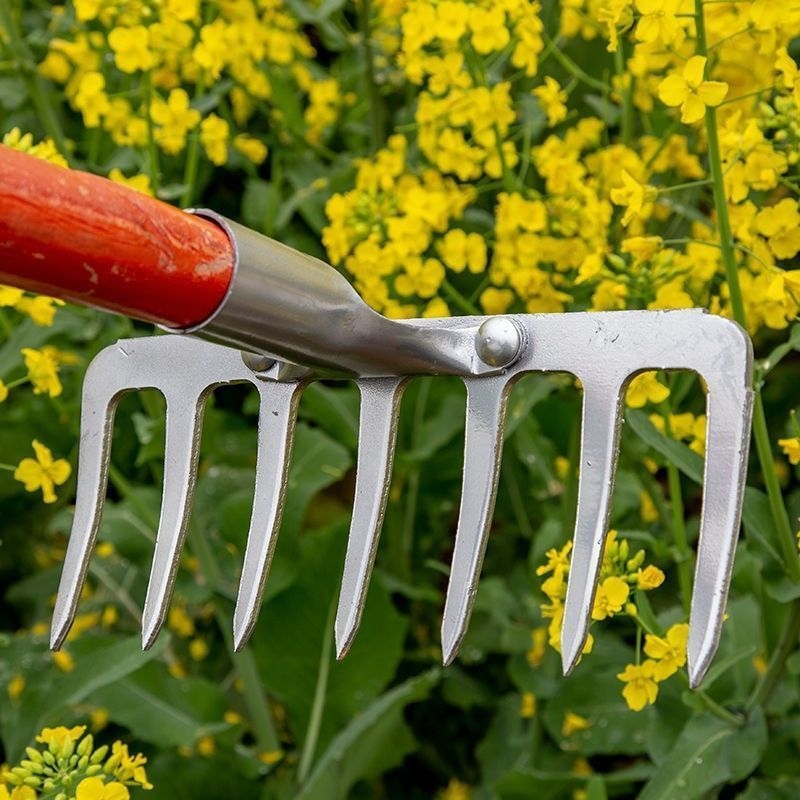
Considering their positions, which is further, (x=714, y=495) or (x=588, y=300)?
Result: (x=588, y=300)

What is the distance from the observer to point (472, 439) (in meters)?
0.79

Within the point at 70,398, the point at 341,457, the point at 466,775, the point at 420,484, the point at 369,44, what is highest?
the point at 369,44

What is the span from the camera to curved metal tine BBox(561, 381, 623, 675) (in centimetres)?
73

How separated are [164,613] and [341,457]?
718 millimetres

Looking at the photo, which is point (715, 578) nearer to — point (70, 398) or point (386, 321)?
point (386, 321)

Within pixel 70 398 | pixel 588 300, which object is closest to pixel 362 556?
pixel 588 300

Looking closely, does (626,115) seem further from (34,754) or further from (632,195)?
(34,754)

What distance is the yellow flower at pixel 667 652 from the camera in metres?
0.95

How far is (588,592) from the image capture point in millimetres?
735

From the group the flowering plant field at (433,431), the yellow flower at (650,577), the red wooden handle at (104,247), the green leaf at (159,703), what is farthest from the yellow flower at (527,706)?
the red wooden handle at (104,247)

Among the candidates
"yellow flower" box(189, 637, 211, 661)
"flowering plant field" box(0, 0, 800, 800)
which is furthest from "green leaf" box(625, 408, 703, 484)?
"yellow flower" box(189, 637, 211, 661)

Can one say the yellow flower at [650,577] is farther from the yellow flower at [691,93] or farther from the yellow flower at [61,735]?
the yellow flower at [61,735]

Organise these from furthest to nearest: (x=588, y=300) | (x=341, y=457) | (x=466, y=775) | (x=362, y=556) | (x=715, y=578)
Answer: (x=466, y=775) < (x=341, y=457) < (x=588, y=300) < (x=362, y=556) < (x=715, y=578)

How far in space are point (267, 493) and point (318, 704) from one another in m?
0.79
